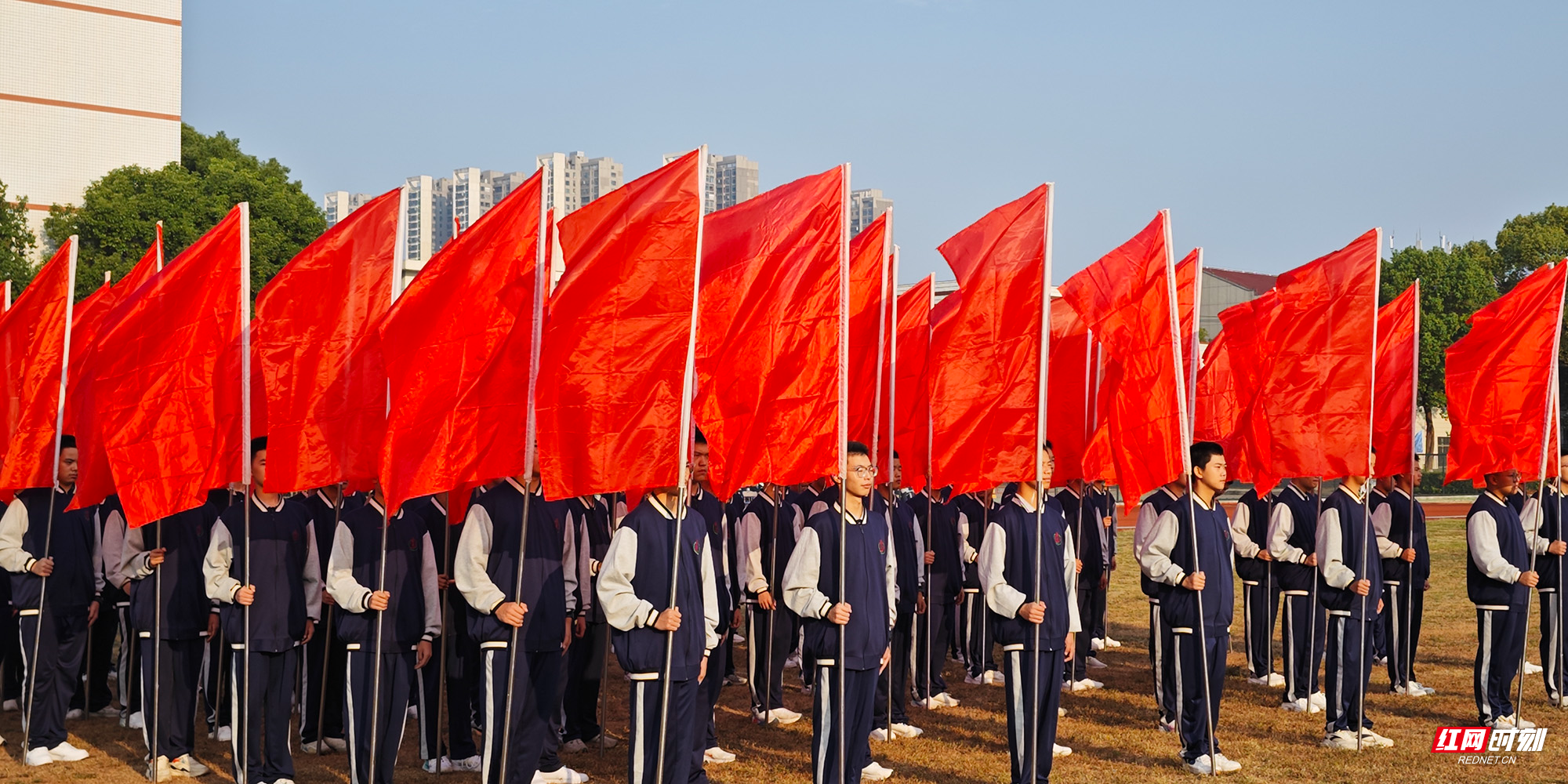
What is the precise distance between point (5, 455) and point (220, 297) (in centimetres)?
288

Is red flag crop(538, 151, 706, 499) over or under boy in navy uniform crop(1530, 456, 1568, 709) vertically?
over

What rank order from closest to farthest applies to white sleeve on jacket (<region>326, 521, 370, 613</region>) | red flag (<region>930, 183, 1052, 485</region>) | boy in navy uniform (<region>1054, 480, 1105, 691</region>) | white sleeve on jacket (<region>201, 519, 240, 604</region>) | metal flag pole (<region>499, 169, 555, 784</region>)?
metal flag pole (<region>499, 169, 555, 784</region>) < white sleeve on jacket (<region>326, 521, 370, 613</region>) < white sleeve on jacket (<region>201, 519, 240, 604</region>) < red flag (<region>930, 183, 1052, 485</region>) < boy in navy uniform (<region>1054, 480, 1105, 691</region>)

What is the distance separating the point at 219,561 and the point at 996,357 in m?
5.39

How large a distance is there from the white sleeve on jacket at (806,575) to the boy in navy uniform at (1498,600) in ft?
19.3

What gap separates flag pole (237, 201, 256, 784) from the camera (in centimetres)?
876

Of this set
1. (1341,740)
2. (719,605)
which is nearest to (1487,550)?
(1341,740)

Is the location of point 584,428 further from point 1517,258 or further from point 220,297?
point 1517,258

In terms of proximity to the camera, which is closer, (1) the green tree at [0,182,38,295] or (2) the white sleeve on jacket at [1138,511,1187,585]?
(2) the white sleeve on jacket at [1138,511,1187,585]

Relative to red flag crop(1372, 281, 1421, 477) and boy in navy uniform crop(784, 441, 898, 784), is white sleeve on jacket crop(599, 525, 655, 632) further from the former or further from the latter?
red flag crop(1372, 281, 1421, 477)

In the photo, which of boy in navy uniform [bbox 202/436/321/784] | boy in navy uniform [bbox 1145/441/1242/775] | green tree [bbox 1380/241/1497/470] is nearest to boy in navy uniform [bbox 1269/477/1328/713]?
boy in navy uniform [bbox 1145/441/1242/775]

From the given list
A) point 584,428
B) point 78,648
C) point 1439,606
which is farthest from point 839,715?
point 1439,606

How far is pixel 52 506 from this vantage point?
10.3 metres

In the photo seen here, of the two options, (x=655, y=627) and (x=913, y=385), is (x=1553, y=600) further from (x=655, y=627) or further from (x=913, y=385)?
(x=655, y=627)

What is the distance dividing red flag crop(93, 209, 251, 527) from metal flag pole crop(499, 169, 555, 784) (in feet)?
6.67
